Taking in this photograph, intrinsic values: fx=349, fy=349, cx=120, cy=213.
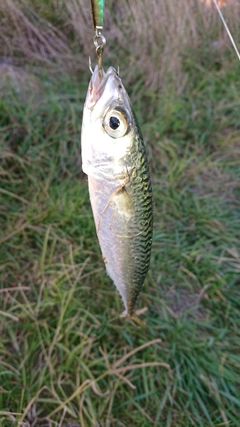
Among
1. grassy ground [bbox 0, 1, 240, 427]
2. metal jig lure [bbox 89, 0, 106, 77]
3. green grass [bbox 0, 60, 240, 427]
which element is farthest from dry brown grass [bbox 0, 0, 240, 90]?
metal jig lure [bbox 89, 0, 106, 77]

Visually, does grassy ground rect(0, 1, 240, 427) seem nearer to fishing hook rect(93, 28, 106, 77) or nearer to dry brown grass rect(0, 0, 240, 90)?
dry brown grass rect(0, 0, 240, 90)

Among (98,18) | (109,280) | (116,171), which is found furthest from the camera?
(109,280)

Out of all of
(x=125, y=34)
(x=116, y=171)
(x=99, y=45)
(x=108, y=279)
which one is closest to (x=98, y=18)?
(x=99, y=45)

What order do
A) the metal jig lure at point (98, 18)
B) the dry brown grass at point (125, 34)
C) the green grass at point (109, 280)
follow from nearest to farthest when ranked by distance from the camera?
the metal jig lure at point (98, 18), the green grass at point (109, 280), the dry brown grass at point (125, 34)

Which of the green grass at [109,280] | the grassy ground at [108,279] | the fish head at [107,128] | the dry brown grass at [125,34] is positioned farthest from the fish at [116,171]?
the dry brown grass at [125,34]

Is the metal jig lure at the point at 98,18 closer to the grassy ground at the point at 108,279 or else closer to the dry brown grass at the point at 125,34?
the grassy ground at the point at 108,279

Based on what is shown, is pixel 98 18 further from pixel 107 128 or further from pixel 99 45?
Answer: pixel 107 128
